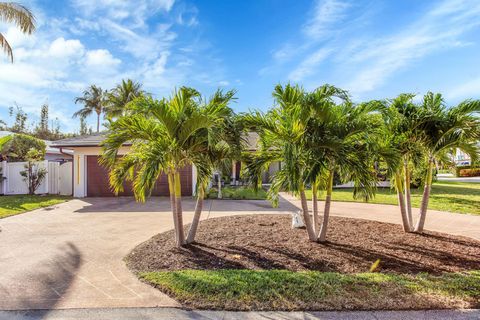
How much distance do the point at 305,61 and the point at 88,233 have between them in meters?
9.74

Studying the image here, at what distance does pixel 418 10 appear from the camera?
7.77 metres

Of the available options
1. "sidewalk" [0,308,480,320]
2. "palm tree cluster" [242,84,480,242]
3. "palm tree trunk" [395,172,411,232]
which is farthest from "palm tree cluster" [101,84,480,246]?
"sidewalk" [0,308,480,320]

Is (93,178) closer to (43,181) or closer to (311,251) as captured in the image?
(43,181)

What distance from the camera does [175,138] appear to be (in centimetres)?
473

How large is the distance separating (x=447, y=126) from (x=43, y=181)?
1848cm

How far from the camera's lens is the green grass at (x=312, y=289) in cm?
314

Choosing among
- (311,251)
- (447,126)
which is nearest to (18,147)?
(311,251)

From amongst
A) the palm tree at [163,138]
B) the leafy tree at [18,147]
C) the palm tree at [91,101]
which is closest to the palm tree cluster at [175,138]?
the palm tree at [163,138]

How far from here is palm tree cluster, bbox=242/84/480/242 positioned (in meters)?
4.76

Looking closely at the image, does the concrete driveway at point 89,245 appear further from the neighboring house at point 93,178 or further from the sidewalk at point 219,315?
the neighboring house at point 93,178

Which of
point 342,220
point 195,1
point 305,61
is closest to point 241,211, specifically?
point 342,220

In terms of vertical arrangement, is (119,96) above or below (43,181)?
above

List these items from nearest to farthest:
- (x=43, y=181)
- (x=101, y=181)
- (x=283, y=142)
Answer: (x=283, y=142) < (x=101, y=181) < (x=43, y=181)

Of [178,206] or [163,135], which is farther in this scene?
[178,206]
